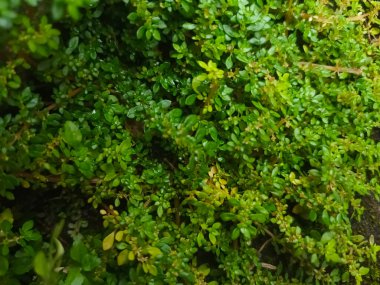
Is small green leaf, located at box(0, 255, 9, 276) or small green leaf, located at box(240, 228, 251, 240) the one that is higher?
small green leaf, located at box(0, 255, 9, 276)

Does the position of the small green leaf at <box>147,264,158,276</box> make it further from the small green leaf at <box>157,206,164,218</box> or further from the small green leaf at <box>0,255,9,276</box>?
the small green leaf at <box>0,255,9,276</box>

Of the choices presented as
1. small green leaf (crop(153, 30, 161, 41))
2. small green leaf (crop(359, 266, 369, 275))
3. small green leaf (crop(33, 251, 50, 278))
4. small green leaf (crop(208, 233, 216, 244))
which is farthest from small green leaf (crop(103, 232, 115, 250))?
small green leaf (crop(359, 266, 369, 275))

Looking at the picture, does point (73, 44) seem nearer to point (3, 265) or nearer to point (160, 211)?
point (160, 211)

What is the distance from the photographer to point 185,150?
75.5 inches

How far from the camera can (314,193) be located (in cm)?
204

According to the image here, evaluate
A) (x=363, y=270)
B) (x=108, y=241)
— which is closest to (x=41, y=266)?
(x=108, y=241)

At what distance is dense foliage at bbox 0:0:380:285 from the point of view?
1.74 m

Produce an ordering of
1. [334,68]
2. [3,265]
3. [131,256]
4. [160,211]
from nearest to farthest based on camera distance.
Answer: [3,265] → [131,256] → [160,211] → [334,68]

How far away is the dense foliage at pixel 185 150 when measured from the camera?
5.70ft

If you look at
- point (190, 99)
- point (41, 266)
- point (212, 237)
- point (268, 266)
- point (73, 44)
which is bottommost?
point (268, 266)

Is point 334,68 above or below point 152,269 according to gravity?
above

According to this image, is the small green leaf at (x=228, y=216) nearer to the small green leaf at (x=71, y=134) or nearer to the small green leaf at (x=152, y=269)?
the small green leaf at (x=152, y=269)

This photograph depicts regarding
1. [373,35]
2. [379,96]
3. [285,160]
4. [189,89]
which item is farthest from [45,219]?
[373,35]

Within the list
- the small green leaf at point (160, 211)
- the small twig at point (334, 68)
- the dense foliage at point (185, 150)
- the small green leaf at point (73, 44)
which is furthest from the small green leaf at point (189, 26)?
the small green leaf at point (160, 211)
